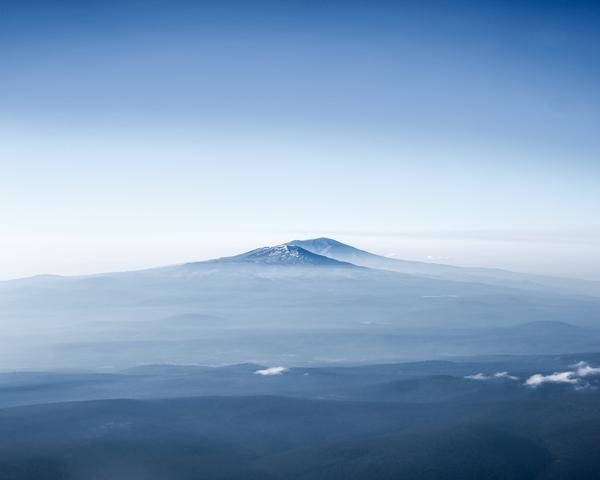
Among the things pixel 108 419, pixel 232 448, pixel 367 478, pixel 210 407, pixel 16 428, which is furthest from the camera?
pixel 210 407

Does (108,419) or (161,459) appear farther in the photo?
Answer: (108,419)

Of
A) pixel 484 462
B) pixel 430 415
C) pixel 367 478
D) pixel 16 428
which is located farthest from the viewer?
pixel 430 415

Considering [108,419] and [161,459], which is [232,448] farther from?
[108,419]

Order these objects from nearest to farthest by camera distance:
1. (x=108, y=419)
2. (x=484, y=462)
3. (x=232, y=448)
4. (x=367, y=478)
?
(x=367, y=478)
(x=484, y=462)
(x=232, y=448)
(x=108, y=419)

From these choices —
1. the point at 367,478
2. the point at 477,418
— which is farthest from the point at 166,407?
the point at 477,418

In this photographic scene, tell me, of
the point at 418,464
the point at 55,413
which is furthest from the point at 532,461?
the point at 55,413

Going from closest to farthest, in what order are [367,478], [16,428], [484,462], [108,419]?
Answer: 1. [367,478]
2. [484,462]
3. [16,428]
4. [108,419]

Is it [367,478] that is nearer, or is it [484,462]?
[367,478]

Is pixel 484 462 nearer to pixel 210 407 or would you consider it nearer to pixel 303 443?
pixel 303 443
